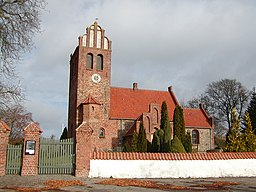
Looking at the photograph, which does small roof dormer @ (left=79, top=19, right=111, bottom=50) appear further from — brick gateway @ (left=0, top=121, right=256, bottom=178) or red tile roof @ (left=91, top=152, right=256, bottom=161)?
red tile roof @ (left=91, top=152, right=256, bottom=161)

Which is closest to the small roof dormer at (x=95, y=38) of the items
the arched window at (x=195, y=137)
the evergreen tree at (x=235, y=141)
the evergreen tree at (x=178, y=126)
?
the evergreen tree at (x=178, y=126)

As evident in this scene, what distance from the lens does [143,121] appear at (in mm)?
33531

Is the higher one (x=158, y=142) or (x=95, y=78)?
(x=95, y=78)

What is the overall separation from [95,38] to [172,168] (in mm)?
21858

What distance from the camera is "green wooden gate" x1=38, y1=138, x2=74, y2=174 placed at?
1593 centimetres

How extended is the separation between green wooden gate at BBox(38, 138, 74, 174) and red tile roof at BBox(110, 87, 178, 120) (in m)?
19.2

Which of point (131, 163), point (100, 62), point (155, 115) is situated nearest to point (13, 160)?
point (131, 163)

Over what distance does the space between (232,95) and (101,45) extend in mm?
22905

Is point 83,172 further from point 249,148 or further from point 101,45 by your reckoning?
point 101,45

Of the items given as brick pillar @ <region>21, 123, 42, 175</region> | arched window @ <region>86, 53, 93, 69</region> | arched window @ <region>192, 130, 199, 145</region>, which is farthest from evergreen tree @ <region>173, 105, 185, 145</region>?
brick pillar @ <region>21, 123, 42, 175</region>

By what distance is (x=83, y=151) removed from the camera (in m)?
15.6

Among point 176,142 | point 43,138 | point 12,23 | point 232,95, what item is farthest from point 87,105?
point 232,95

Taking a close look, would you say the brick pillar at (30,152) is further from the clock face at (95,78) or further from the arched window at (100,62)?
the arched window at (100,62)

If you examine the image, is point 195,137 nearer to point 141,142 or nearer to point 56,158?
point 141,142
